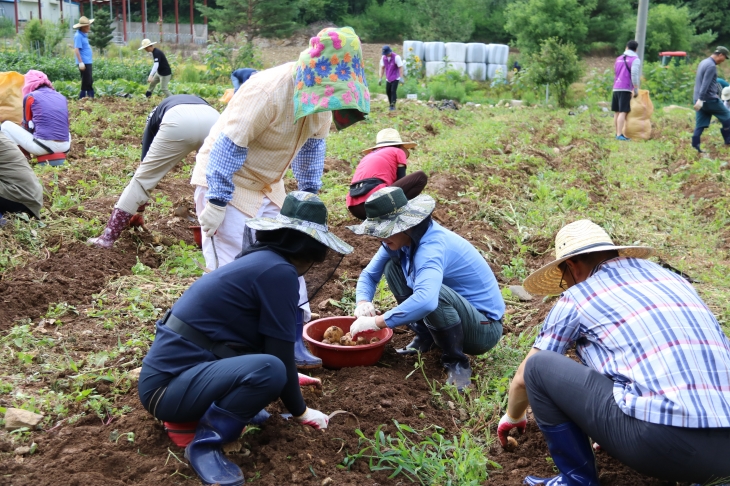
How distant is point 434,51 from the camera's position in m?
30.3

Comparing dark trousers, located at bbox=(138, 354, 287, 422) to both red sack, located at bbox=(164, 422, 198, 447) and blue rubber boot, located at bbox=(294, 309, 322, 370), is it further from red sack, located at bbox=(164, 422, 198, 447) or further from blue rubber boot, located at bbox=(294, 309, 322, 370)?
blue rubber boot, located at bbox=(294, 309, 322, 370)

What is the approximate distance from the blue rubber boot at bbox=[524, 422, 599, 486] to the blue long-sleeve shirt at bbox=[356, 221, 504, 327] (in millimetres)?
887

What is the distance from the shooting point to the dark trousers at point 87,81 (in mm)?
13906

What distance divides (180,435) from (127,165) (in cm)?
609

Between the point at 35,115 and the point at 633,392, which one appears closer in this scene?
the point at 633,392

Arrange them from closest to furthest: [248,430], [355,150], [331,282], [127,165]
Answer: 1. [248,430]
2. [331,282]
3. [127,165]
4. [355,150]

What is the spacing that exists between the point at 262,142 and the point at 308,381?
1168 mm

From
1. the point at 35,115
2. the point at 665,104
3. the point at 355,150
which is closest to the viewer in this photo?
the point at 35,115

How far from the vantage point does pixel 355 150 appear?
406 inches

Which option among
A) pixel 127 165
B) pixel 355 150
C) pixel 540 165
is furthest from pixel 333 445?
pixel 355 150

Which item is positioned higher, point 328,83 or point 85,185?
point 328,83

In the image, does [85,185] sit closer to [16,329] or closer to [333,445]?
[16,329]

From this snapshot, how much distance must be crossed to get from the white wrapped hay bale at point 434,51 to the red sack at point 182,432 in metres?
29.0

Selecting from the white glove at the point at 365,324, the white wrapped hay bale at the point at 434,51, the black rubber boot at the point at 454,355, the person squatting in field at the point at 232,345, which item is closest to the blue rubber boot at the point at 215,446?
the person squatting in field at the point at 232,345
